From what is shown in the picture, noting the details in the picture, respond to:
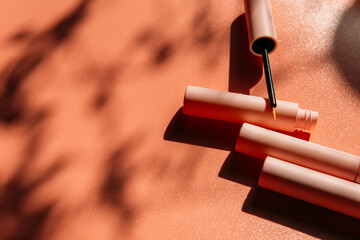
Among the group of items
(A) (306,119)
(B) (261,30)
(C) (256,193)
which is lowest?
(C) (256,193)

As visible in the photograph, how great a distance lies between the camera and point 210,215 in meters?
0.95

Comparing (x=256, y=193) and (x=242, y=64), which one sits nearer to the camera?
(x=256, y=193)

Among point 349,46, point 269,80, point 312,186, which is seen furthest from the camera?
point 349,46

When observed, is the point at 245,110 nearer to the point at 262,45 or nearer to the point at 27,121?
the point at 262,45

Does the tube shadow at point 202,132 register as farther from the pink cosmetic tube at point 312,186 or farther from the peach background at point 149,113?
the pink cosmetic tube at point 312,186

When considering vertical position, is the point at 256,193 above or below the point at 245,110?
below

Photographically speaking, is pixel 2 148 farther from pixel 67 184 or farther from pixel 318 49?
pixel 318 49

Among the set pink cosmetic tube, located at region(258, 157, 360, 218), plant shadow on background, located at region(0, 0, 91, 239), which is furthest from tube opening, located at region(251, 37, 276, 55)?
plant shadow on background, located at region(0, 0, 91, 239)

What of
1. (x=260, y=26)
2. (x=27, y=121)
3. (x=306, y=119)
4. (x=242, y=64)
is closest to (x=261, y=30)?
(x=260, y=26)

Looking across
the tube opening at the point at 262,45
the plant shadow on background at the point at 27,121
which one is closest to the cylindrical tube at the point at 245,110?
the tube opening at the point at 262,45

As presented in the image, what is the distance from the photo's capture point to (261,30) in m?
1.03

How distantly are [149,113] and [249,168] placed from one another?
0.94ft

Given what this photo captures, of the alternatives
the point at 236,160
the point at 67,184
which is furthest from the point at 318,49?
the point at 67,184

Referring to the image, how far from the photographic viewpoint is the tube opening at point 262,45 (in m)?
1.06
